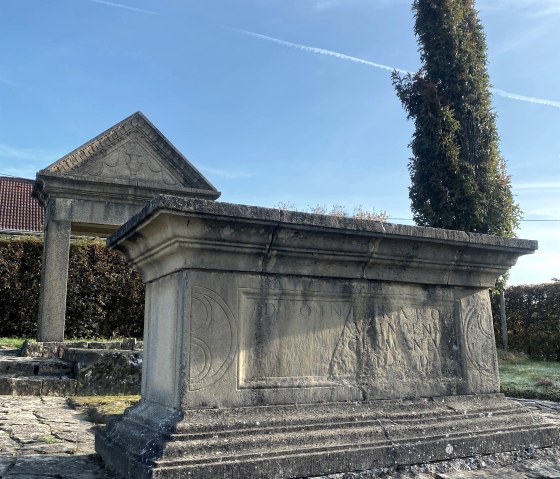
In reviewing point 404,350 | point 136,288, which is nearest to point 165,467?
point 404,350

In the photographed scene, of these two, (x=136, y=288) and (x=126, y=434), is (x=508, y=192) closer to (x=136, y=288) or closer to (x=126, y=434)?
(x=136, y=288)

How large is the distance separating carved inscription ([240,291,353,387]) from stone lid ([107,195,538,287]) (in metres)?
0.17

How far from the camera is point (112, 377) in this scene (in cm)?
656

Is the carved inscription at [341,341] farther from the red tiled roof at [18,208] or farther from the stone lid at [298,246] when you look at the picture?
the red tiled roof at [18,208]

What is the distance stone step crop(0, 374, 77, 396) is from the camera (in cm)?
625

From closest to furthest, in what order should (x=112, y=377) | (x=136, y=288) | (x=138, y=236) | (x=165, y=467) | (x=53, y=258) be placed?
1. (x=165, y=467)
2. (x=138, y=236)
3. (x=112, y=377)
4. (x=53, y=258)
5. (x=136, y=288)

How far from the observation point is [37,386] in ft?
20.8

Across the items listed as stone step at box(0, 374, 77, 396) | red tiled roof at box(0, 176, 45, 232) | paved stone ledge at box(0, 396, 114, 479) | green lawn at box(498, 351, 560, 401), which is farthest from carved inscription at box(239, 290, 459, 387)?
red tiled roof at box(0, 176, 45, 232)

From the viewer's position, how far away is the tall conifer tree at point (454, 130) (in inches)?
576

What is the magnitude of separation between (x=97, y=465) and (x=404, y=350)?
6.24 ft

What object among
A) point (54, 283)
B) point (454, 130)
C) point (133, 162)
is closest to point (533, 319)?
point (454, 130)

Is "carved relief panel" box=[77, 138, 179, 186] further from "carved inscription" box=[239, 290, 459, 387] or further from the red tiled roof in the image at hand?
the red tiled roof

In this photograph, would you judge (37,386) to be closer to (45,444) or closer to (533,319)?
(45,444)

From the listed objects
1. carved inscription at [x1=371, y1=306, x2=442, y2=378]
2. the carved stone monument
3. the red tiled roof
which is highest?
the red tiled roof
